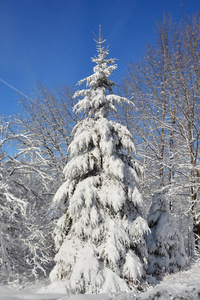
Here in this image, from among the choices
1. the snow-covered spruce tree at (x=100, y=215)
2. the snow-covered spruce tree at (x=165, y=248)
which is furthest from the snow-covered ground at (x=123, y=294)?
the snow-covered spruce tree at (x=165, y=248)

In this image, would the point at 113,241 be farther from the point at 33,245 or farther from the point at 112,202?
the point at 33,245

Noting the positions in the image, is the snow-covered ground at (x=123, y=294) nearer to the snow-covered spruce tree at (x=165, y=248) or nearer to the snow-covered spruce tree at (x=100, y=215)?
the snow-covered spruce tree at (x=100, y=215)

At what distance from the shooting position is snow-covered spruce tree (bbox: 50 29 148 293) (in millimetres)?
6602

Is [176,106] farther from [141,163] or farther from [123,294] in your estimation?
[123,294]

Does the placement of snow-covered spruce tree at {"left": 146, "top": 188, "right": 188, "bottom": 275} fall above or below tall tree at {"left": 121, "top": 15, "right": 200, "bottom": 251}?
below

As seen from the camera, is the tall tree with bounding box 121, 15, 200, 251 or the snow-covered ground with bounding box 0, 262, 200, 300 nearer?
the snow-covered ground with bounding box 0, 262, 200, 300

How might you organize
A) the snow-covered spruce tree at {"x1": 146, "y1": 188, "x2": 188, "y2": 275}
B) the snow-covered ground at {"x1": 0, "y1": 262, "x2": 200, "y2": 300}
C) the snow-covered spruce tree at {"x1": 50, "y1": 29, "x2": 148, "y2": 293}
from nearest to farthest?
the snow-covered ground at {"x1": 0, "y1": 262, "x2": 200, "y2": 300} → the snow-covered spruce tree at {"x1": 50, "y1": 29, "x2": 148, "y2": 293} → the snow-covered spruce tree at {"x1": 146, "y1": 188, "x2": 188, "y2": 275}

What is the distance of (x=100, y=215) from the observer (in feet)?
24.4

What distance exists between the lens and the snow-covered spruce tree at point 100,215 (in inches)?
260

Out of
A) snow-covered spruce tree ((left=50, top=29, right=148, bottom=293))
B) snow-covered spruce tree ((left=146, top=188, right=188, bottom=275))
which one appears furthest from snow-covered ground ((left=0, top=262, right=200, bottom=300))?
snow-covered spruce tree ((left=146, top=188, right=188, bottom=275))

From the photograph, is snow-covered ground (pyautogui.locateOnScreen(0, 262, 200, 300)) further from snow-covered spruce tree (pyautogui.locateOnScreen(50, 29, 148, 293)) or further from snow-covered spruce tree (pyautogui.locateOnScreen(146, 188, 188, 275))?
snow-covered spruce tree (pyautogui.locateOnScreen(146, 188, 188, 275))

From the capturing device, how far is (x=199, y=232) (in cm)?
1077

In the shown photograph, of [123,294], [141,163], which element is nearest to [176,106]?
[141,163]

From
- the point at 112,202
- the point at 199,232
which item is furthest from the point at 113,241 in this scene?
the point at 199,232
